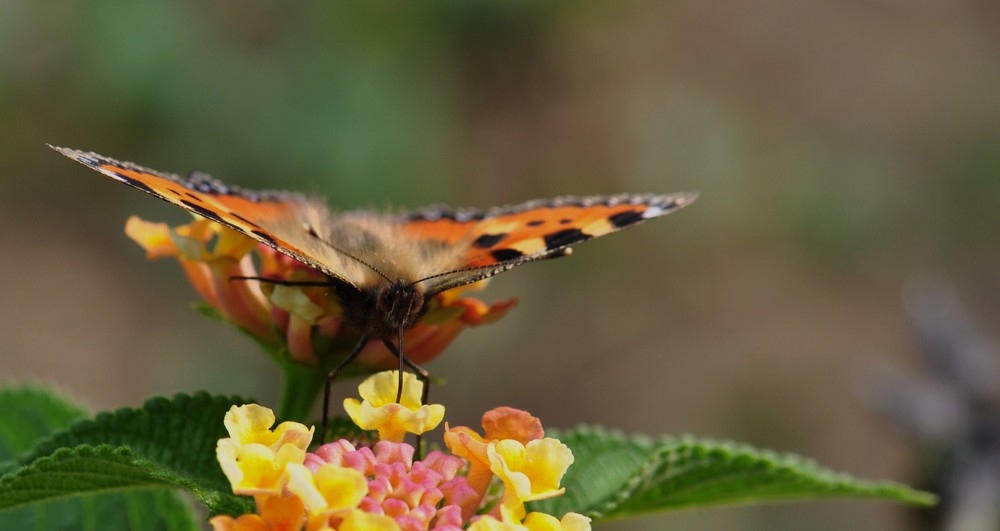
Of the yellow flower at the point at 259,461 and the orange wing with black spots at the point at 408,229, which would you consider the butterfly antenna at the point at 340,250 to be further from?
the yellow flower at the point at 259,461

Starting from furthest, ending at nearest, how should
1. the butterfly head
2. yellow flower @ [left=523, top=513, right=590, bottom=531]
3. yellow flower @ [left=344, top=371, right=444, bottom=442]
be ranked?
the butterfly head → yellow flower @ [left=344, top=371, right=444, bottom=442] → yellow flower @ [left=523, top=513, right=590, bottom=531]

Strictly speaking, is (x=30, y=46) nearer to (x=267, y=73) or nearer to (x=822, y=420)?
(x=267, y=73)

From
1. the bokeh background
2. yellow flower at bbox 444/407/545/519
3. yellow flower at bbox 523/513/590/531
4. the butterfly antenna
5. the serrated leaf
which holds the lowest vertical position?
yellow flower at bbox 523/513/590/531

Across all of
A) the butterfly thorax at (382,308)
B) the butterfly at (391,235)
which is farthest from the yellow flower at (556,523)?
the butterfly thorax at (382,308)

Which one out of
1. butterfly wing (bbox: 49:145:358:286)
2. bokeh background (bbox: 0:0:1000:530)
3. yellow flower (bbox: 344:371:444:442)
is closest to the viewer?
yellow flower (bbox: 344:371:444:442)

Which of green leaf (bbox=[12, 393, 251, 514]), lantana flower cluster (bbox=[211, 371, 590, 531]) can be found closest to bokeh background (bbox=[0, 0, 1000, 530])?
green leaf (bbox=[12, 393, 251, 514])

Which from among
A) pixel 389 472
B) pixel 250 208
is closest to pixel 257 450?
pixel 389 472

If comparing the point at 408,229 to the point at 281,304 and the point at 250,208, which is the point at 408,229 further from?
the point at 281,304

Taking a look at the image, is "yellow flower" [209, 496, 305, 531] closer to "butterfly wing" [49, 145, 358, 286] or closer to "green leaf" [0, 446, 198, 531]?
"green leaf" [0, 446, 198, 531]
